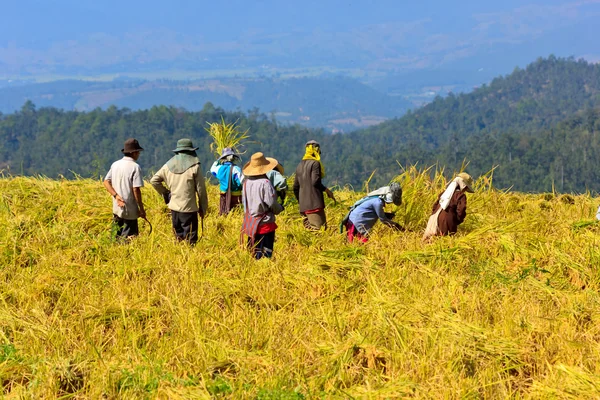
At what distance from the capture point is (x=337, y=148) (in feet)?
501

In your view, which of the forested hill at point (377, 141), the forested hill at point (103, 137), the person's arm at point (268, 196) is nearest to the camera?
the person's arm at point (268, 196)

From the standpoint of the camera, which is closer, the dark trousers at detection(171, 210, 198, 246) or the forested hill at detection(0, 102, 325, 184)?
the dark trousers at detection(171, 210, 198, 246)

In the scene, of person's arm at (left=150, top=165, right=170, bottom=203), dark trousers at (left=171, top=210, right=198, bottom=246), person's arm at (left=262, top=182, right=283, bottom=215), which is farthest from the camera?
dark trousers at (left=171, top=210, right=198, bottom=246)

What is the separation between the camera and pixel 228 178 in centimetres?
748

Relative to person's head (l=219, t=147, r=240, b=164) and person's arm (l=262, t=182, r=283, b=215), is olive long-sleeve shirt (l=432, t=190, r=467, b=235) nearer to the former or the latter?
person's arm (l=262, t=182, r=283, b=215)

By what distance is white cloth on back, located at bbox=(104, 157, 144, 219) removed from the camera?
6133 mm

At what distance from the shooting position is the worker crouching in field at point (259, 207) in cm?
577

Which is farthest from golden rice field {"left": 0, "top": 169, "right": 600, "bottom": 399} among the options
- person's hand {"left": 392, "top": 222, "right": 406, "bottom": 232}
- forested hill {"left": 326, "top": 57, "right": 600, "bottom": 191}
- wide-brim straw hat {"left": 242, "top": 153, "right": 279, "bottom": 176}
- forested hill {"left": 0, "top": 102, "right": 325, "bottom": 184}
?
forested hill {"left": 0, "top": 102, "right": 325, "bottom": 184}

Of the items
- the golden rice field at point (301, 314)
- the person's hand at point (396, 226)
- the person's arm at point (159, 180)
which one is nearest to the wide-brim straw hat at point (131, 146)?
the person's arm at point (159, 180)

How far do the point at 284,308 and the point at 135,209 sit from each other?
2415 mm

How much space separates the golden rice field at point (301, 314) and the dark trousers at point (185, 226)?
180mm

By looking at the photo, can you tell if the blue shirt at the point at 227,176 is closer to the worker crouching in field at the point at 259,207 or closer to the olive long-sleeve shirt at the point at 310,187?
the olive long-sleeve shirt at the point at 310,187

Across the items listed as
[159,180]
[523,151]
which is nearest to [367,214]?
[159,180]

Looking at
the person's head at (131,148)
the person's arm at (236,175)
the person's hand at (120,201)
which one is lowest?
the person's hand at (120,201)
